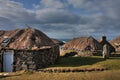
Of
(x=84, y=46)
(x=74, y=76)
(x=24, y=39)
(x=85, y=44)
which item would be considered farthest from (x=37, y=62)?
(x=85, y=44)

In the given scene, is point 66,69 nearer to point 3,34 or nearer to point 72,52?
point 3,34

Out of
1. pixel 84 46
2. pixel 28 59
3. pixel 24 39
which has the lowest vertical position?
pixel 28 59

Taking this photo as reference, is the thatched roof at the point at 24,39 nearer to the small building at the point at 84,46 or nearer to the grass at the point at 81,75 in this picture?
the grass at the point at 81,75

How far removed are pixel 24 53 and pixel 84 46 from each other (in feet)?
73.5

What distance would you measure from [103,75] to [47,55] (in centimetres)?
1032

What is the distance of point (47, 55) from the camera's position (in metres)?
39.7

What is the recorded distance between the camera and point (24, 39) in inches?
1694

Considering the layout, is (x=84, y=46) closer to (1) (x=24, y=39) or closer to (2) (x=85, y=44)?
(2) (x=85, y=44)

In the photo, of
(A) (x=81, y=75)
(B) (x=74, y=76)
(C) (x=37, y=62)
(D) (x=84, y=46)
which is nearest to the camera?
(B) (x=74, y=76)

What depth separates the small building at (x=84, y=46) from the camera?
178 feet

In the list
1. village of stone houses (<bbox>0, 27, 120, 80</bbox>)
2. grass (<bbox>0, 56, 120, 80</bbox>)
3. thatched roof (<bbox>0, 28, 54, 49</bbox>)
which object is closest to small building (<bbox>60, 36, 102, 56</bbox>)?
village of stone houses (<bbox>0, 27, 120, 80</bbox>)

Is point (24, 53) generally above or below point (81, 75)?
above

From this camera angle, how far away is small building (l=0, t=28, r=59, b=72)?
37.8 m

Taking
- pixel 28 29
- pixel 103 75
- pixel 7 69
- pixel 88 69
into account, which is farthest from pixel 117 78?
pixel 28 29
